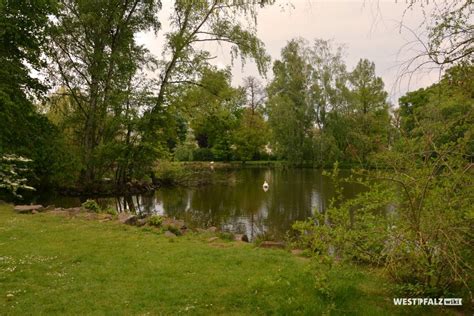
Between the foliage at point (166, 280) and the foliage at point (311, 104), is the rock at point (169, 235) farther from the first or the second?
the foliage at point (311, 104)

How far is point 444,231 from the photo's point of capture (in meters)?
3.37

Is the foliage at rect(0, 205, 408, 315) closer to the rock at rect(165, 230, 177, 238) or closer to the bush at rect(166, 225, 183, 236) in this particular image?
the rock at rect(165, 230, 177, 238)

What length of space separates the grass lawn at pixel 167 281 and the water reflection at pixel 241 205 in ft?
13.2

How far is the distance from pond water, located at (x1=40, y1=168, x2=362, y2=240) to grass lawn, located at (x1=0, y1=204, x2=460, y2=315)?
4032 millimetres

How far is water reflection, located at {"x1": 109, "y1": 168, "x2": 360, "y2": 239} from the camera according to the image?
1143 centimetres

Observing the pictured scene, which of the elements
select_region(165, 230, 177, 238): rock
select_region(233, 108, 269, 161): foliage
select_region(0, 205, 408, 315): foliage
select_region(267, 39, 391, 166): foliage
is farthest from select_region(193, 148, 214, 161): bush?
select_region(0, 205, 408, 315): foliage

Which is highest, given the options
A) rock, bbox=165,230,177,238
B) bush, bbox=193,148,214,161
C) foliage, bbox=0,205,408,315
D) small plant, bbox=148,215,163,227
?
bush, bbox=193,148,214,161

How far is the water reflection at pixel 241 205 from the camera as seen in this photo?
11.4 meters

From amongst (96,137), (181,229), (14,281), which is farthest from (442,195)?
(96,137)

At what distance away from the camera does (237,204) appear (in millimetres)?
15250

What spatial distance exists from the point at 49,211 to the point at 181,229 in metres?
4.41

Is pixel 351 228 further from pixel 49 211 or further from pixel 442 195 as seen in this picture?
pixel 49 211

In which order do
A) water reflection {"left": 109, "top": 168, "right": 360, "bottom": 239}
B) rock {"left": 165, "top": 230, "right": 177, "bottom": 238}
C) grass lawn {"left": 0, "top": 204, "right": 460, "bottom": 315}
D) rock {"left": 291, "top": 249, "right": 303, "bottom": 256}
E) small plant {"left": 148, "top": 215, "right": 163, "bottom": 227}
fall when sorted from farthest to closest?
water reflection {"left": 109, "top": 168, "right": 360, "bottom": 239} < small plant {"left": 148, "top": 215, "right": 163, "bottom": 227} < rock {"left": 165, "top": 230, "right": 177, "bottom": 238} < rock {"left": 291, "top": 249, "right": 303, "bottom": 256} < grass lawn {"left": 0, "top": 204, "right": 460, "bottom": 315}

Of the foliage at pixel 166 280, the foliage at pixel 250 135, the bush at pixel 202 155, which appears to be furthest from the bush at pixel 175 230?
the bush at pixel 202 155
